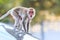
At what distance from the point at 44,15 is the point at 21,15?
20cm

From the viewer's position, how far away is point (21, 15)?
1664 mm

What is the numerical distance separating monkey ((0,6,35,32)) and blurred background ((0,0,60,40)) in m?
0.03

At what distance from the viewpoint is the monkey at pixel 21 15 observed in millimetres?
1647

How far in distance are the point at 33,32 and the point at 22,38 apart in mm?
117

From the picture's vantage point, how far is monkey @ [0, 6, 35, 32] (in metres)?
1.65

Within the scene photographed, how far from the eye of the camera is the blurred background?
164 centimetres

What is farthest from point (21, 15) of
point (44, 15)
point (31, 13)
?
point (44, 15)

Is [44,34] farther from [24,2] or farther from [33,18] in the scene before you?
[24,2]

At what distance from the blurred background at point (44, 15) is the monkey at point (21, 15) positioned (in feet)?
0.09

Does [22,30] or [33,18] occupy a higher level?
[33,18]

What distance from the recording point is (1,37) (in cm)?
165

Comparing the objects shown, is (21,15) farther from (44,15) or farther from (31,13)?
(44,15)

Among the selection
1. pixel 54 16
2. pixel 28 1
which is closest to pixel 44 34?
pixel 54 16

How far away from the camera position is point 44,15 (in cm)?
166
